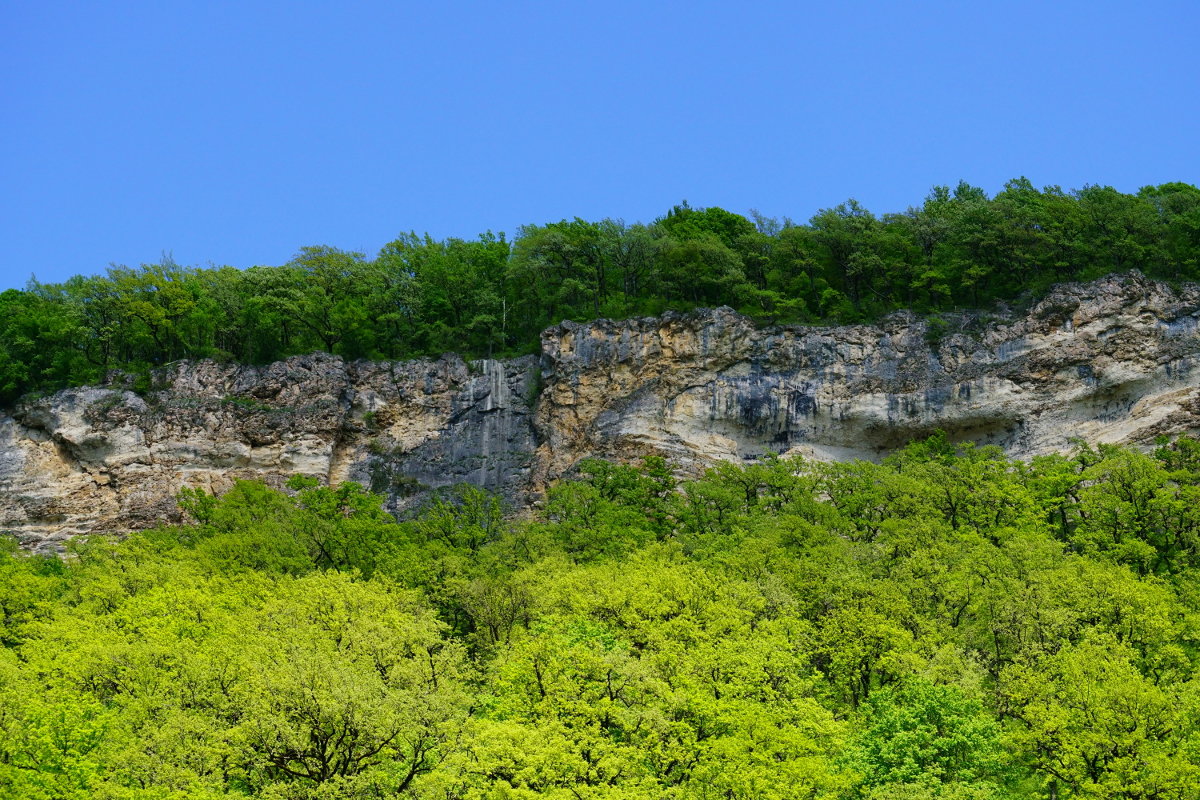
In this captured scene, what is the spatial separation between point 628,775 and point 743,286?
54128mm

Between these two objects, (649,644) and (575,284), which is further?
(575,284)

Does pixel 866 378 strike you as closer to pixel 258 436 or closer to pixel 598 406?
pixel 598 406

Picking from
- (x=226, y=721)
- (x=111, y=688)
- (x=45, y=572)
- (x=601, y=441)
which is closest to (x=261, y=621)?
(x=111, y=688)

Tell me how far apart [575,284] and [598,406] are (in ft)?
32.7

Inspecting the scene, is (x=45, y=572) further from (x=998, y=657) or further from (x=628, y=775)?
(x=998, y=657)

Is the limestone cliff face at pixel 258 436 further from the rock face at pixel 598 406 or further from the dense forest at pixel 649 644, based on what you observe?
the dense forest at pixel 649 644

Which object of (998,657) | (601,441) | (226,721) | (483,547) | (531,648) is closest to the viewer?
(226,721)

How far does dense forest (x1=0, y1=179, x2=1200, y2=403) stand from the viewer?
83.7m

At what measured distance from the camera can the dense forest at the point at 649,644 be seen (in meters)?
34.9

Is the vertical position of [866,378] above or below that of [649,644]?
above

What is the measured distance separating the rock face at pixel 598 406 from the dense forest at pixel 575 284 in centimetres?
289

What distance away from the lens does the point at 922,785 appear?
35.2 m

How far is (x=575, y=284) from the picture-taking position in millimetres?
86438

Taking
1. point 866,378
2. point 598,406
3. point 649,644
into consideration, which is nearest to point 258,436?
point 598,406
